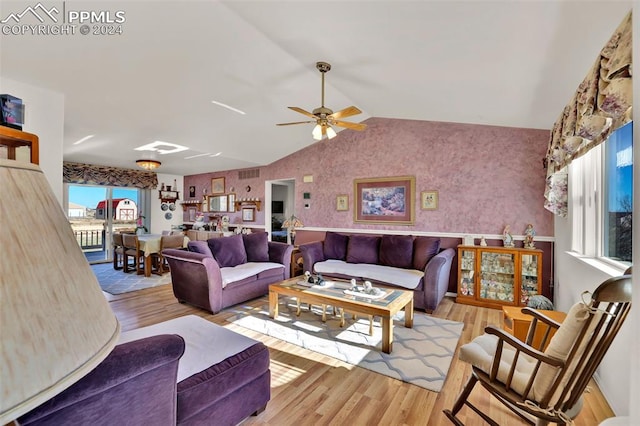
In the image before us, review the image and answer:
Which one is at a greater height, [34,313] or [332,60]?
[332,60]

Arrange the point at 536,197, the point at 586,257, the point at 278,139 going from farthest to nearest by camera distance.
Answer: the point at 278,139
the point at 536,197
the point at 586,257

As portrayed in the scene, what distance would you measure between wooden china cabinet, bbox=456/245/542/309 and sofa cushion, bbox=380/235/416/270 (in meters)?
0.71

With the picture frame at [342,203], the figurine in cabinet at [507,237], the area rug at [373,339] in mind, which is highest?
the picture frame at [342,203]

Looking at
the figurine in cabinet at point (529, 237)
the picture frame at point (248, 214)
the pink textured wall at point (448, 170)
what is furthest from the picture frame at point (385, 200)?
the picture frame at point (248, 214)

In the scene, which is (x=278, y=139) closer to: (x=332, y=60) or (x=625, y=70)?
(x=332, y=60)

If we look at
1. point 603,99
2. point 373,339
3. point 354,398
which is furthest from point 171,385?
point 603,99

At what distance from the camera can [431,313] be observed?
3.65 m

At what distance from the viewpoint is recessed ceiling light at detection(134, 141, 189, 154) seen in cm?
488

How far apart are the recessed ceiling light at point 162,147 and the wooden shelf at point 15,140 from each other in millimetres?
3643

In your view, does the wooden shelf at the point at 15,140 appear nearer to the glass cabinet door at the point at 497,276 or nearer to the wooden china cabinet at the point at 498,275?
the wooden china cabinet at the point at 498,275

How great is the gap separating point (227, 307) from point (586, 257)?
395cm

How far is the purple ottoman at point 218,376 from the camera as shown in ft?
4.81

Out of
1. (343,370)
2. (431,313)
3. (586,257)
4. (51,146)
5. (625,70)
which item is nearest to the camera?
(625,70)

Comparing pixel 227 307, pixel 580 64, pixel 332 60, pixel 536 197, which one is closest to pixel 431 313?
A: pixel 536 197
